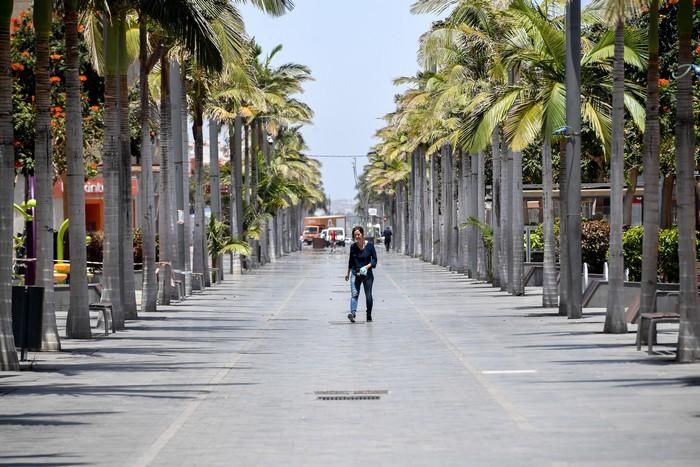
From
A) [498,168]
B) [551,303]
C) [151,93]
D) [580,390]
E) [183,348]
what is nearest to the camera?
[580,390]

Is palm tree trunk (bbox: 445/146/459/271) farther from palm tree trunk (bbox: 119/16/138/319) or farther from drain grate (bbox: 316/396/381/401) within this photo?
drain grate (bbox: 316/396/381/401)

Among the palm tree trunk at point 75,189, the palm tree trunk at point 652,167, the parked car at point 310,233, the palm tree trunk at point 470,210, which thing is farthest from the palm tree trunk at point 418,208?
Result: the parked car at point 310,233

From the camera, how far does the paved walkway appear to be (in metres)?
11.6

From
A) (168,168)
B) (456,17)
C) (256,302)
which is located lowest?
(256,302)

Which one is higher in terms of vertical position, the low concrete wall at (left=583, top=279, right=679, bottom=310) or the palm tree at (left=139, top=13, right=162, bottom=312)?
the palm tree at (left=139, top=13, right=162, bottom=312)

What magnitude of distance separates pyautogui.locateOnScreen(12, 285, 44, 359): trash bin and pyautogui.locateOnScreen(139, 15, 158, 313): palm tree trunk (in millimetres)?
12341

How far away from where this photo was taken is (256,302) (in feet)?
128

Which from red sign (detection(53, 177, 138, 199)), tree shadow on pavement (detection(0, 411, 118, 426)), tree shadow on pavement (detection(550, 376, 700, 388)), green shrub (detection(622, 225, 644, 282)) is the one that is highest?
red sign (detection(53, 177, 138, 199))

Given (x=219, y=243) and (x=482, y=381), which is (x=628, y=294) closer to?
(x=482, y=381)

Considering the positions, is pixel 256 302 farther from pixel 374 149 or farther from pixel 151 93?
pixel 374 149

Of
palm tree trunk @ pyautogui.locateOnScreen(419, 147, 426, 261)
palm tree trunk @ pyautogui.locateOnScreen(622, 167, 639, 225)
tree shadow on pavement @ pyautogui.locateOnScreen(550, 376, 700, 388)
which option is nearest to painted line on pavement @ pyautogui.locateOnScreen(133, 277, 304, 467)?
tree shadow on pavement @ pyautogui.locateOnScreen(550, 376, 700, 388)

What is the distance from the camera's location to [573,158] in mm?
30000

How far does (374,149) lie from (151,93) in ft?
304

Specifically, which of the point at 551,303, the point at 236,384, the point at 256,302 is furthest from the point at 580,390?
the point at 256,302
